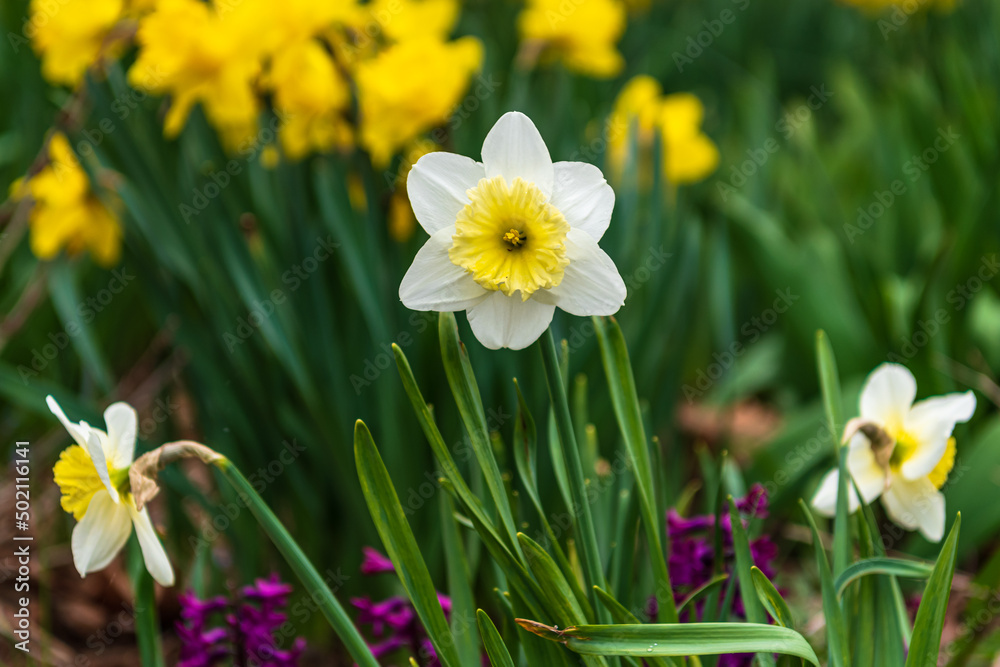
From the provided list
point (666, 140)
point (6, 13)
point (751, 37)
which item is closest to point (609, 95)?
point (666, 140)

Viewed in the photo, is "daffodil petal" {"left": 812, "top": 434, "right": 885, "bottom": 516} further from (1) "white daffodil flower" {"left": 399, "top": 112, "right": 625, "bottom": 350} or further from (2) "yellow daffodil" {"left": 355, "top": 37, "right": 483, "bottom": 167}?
(2) "yellow daffodil" {"left": 355, "top": 37, "right": 483, "bottom": 167}

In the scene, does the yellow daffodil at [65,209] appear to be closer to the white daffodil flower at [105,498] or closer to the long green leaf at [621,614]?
the white daffodil flower at [105,498]

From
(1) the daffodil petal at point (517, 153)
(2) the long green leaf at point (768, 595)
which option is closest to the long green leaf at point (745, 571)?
(2) the long green leaf at point (768, 595)

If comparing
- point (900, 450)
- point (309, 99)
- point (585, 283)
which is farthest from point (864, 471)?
point (309, 99)

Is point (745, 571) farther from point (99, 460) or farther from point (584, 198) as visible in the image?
point (99, 460)

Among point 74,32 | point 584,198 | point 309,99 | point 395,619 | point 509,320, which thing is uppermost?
point 74,32

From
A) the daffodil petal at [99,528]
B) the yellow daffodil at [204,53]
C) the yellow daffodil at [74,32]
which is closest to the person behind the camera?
the daffodil petal at [99,528]

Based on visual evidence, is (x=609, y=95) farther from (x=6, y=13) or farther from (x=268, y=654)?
(x=268, y=654)
